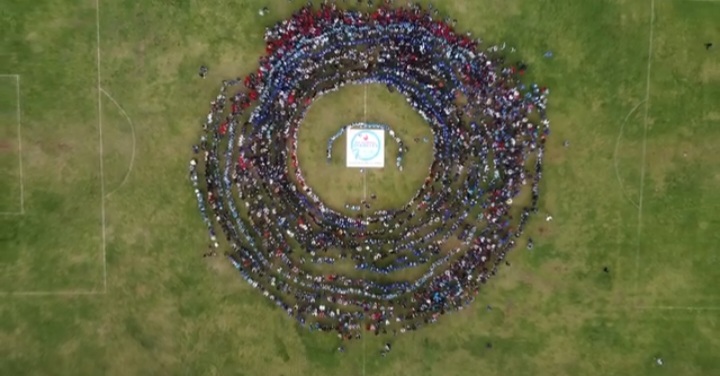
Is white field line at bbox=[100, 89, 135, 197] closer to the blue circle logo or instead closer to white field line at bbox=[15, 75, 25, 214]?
white field line at bbox=[15, 75, 25, 214]

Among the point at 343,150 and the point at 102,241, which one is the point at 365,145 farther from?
the point at 102,241

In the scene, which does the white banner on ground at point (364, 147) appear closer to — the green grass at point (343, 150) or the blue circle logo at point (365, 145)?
the blue circle logo at point (365, 145)

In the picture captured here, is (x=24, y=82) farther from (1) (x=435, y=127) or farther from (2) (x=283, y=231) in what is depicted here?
(1) (x=435, y=127)

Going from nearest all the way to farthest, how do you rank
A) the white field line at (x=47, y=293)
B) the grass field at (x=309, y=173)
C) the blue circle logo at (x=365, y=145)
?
the grass field at (x=309, y=173) < the white field line at (x=47, y=293) < the blue circle logo at (x=365, y=145)

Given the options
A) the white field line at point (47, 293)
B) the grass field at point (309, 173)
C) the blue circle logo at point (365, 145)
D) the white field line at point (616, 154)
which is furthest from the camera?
the white field line at point (616, 154)

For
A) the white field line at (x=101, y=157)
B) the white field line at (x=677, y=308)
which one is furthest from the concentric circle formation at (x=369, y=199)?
the white field line at (x=677, y=308)

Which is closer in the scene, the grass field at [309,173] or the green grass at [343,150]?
the grass field at [309,173]

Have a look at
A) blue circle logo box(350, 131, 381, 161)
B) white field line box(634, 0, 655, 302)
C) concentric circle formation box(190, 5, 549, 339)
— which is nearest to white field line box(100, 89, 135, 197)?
concentric circle formation box(190, 5, 549, 339)
